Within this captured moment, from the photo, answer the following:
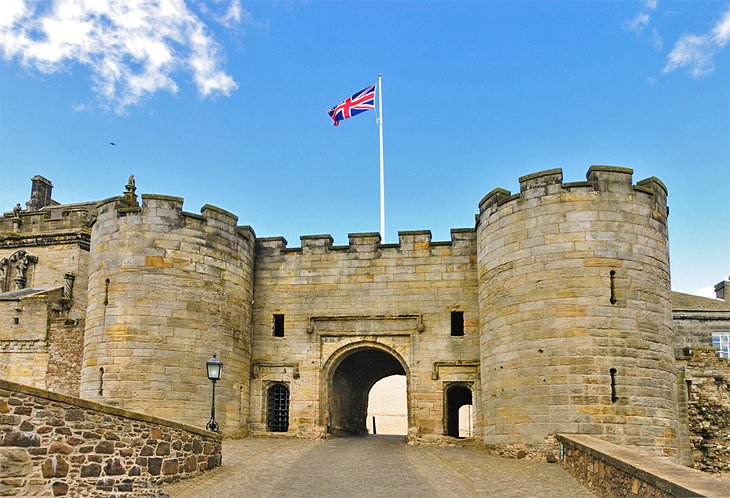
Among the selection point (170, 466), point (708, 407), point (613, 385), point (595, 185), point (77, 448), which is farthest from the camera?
point (708, 407)

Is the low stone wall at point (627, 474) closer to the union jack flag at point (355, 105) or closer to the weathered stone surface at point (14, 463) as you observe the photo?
the weathered stone surface at point (14, 463)

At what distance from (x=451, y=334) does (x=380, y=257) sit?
10.3 feet

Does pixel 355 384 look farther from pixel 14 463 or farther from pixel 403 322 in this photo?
pixel 14 463

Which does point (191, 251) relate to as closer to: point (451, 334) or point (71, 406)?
point (451, 334)

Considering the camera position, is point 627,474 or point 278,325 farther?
point 278,325

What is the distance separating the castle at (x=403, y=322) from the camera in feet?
54.1

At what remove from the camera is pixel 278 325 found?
878 inches

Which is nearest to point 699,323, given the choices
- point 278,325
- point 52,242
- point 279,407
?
point 278,325

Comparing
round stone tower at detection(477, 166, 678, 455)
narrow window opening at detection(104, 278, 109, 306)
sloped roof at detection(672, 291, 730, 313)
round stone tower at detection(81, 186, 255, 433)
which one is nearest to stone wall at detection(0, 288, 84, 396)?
round stone tower at detection(81, 186, 255, 433)

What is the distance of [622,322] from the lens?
16.5m

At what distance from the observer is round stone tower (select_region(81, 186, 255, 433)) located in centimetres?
1877

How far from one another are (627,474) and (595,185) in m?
8.64

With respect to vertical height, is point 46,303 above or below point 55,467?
above

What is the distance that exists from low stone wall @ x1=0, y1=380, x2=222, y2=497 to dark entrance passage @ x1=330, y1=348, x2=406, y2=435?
10162 millimetres
